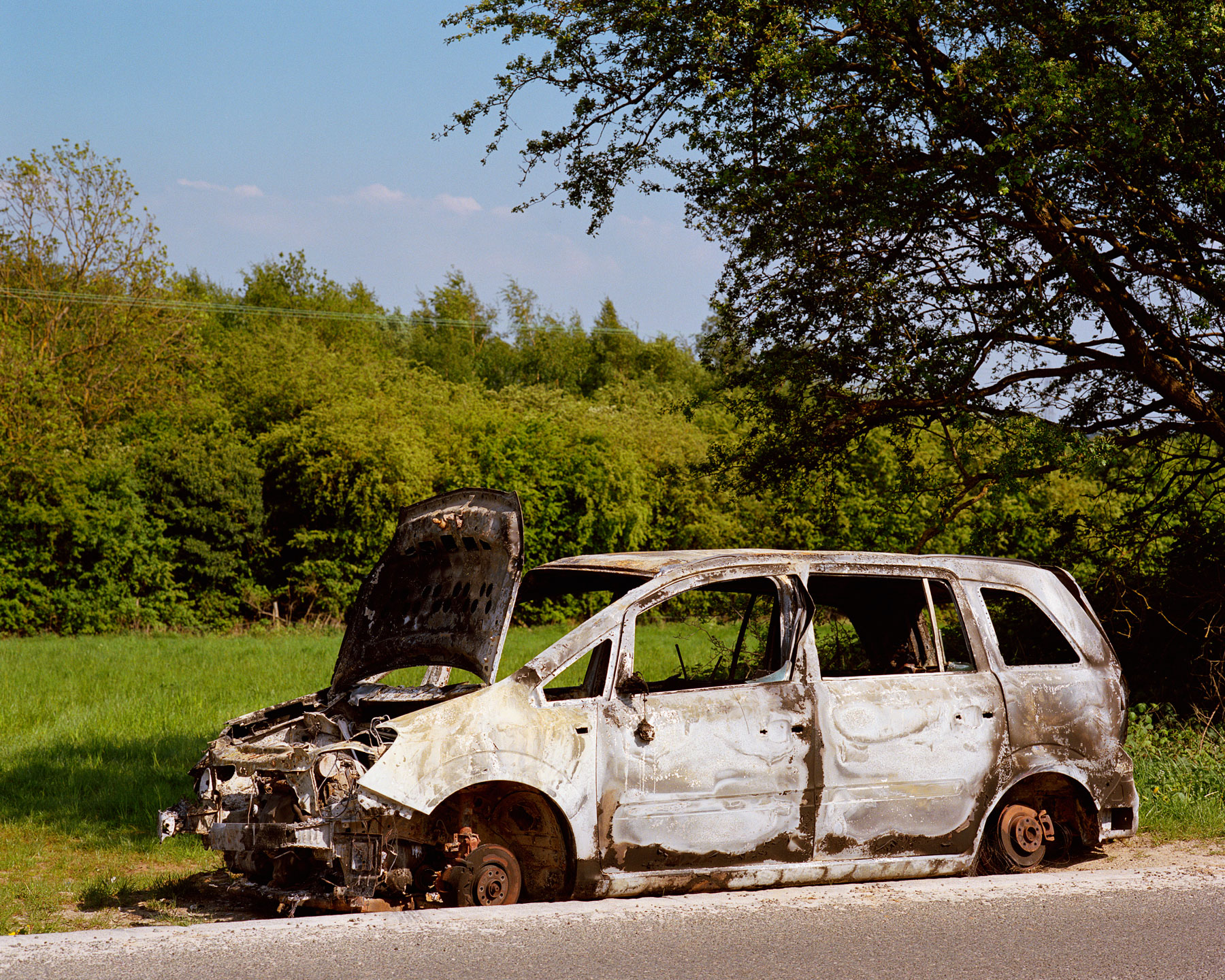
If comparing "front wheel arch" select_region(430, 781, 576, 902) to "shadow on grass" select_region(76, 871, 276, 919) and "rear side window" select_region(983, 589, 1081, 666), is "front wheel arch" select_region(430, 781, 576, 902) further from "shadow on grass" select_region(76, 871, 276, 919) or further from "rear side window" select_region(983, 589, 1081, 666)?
"rear side window" select_region(983, 589, 1081, 666)

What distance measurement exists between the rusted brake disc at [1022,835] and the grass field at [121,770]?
160 cm

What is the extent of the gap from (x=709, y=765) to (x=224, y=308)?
2194 inches

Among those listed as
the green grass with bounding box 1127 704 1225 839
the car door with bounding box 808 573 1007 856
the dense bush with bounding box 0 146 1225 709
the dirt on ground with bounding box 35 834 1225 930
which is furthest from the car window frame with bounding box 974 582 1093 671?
the dense bush with bounding box 0 146 1225 709

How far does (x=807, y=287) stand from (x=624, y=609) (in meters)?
7.67

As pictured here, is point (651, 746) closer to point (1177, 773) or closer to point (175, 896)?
point (175, 896)

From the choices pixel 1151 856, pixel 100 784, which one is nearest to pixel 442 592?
pixel 100 784

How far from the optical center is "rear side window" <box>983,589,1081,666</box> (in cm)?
737

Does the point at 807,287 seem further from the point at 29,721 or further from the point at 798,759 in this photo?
the point at 29,721

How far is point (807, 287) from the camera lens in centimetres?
1300

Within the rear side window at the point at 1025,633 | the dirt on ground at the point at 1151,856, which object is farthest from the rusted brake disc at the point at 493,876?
the dirt on ground at the point at 1151,856

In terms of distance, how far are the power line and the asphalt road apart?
39.4 m

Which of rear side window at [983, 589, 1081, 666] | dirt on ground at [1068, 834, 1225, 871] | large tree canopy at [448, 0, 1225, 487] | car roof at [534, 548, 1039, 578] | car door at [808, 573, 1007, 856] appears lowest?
dirt on ground at [1068, 834, 1225, 871]

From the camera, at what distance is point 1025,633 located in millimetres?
10883

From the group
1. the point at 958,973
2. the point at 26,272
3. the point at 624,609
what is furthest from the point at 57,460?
the point at 958,973
